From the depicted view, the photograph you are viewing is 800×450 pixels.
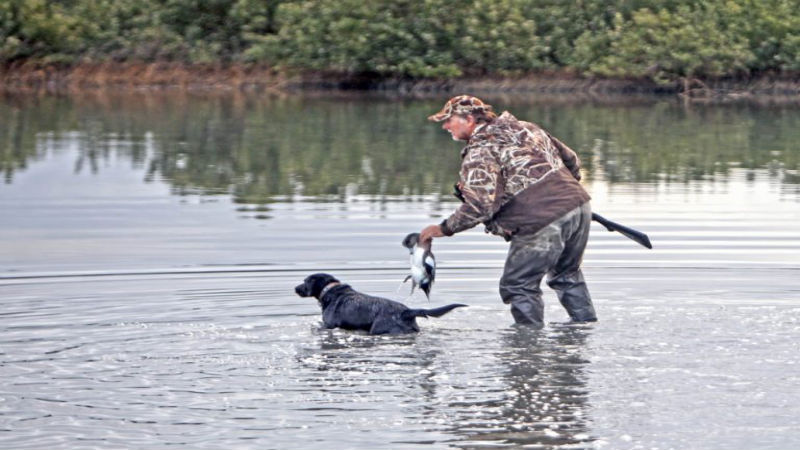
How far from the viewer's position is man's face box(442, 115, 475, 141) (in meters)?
10.5

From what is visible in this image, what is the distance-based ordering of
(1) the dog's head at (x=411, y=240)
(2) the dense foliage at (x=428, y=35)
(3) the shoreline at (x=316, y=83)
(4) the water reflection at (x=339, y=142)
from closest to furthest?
Result: 1. (1) the dog's head at (x=411, y=240)
2. (4) the water reflection at (x=339, y=142)
3. (2) the dense foliage at (x=428, y=35)
4. (3) the shoreline at (x=316, y=83)

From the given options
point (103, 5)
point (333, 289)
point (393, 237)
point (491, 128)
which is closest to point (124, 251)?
point (393, 237)

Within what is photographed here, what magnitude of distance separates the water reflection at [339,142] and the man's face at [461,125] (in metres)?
9.56

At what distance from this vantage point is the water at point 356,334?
8188mm

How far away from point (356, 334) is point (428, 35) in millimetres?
38847

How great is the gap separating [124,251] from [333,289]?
4.82m

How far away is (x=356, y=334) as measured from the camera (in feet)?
35.1

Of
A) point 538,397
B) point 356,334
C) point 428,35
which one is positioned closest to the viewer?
point 538,397

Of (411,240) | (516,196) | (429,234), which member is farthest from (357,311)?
(516,196)

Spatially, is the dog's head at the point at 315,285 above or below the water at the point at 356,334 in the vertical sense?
above

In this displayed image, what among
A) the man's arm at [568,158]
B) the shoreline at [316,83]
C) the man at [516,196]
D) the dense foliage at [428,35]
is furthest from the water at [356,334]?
the shoreline at [316,83]

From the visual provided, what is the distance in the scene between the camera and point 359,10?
50.1m

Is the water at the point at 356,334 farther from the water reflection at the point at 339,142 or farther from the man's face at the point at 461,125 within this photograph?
the man's face at the point at 461,125

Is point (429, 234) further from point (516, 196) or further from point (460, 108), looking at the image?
point (460, 108)
